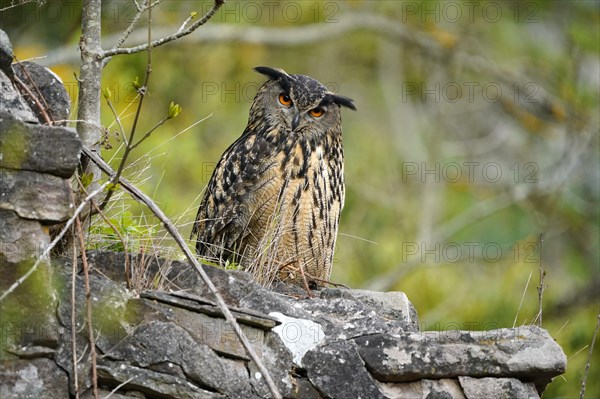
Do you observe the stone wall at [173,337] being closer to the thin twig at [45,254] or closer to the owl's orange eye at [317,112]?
the thin twig at [45,254]

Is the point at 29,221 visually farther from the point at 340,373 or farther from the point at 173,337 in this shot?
the point at 340,373

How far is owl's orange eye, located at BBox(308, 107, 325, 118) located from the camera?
666cm

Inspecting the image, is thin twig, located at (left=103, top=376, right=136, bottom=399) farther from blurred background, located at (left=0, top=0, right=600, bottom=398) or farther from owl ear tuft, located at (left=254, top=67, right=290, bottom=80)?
blurred background, located at (left=0, top=0, right=600, bottom=398)

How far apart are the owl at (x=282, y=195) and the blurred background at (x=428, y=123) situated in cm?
471

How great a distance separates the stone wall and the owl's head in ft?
7.46

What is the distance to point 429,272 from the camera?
13516mm

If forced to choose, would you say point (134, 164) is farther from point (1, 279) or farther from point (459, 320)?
point (459, 320)

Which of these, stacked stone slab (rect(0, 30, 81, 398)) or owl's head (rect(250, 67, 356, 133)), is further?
owl's head (rect(250, 67, 356, 133))

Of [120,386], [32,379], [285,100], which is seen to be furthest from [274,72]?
[32,379]

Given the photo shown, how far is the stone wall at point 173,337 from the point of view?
3812 millimetres

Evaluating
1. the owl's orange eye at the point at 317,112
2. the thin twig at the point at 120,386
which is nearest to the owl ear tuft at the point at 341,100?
the owl's orange eye at the point at 317,112

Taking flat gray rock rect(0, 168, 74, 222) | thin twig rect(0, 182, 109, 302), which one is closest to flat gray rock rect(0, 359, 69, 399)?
thin twig rect(0, 182, 109, 302)

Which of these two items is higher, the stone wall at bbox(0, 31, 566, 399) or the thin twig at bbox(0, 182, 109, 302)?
the thin twig at bbox(0, 182, 109, 302)

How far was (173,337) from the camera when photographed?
13.2 ft
